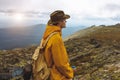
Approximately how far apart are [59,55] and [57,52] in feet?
0.42

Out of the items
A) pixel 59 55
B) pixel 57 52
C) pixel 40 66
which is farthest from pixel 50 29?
pixel 40 66

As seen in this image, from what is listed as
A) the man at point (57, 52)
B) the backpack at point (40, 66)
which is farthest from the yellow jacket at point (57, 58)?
the backpack at point (40, 66)

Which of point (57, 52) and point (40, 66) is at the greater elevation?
point (57, 52)

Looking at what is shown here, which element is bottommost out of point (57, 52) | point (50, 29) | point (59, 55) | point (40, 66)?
point (40, 66)

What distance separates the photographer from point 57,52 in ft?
36.3

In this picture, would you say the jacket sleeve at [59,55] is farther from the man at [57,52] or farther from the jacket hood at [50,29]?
the jacket hood at [50,29]

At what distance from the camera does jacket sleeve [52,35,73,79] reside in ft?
36.3

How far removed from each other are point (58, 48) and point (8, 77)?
3173cm

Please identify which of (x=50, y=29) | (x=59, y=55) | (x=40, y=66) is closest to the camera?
(x=59, y=55)

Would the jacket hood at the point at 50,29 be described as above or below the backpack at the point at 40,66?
above

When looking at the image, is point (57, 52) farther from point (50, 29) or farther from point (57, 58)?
point (50, 29)

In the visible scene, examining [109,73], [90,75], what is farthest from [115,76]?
[90,75]

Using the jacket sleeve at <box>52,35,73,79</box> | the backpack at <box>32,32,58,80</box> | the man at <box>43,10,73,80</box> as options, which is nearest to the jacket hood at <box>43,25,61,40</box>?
the man at <box>43,10,73,80</box>

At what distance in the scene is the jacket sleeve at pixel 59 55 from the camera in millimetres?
11055
